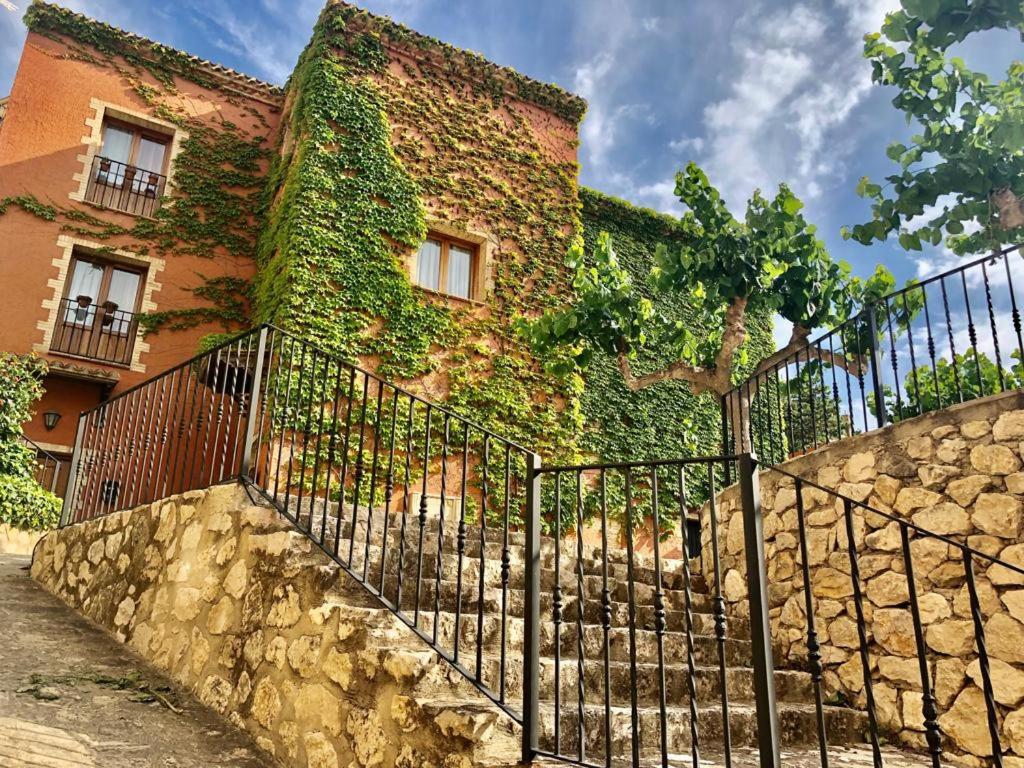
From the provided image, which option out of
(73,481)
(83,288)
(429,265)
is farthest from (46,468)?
(429,265)

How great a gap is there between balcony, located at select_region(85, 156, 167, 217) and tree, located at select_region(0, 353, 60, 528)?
3201 mm

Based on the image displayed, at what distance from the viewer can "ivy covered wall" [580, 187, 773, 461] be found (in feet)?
35.2

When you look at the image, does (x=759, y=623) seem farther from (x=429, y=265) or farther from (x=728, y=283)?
(x=429, y=265)

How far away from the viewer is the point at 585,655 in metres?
3.15

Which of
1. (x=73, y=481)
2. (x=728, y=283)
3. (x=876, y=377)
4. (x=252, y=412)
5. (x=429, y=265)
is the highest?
(x=429, y=265)

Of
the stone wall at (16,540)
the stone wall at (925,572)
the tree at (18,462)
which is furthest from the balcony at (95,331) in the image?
the stone wall at (925,572)

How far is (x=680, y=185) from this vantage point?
702cm

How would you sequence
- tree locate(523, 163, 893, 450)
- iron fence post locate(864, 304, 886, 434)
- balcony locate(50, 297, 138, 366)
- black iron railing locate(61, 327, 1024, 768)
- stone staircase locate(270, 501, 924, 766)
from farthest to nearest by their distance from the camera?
balcony locate(50, 297, 138, 366), tree locate(523, 163, 893, 450), iron fence post locate(864, 304, 886, 434), stone staircase locate(270, 501, 924, 766), black iron railing locate(61, 327, 1024, 768)

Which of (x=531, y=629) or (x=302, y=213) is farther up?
(x=302, y=213)

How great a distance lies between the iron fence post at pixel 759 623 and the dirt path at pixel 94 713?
6.42 feet

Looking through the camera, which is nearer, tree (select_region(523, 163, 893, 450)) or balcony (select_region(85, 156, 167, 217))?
tree (select_region(523, 163, 893, 450))

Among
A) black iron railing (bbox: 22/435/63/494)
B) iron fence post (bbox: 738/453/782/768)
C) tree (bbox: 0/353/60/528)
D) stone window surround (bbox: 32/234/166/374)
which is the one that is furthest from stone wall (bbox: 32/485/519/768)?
stone window surround (bbox: 32/234/166/374)

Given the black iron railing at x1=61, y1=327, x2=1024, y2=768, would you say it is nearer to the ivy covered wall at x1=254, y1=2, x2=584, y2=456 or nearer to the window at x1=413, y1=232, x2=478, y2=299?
the ivy covered wall at x1=254, y1=2, x2=584, y2=456

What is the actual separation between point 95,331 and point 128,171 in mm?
2560
